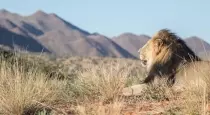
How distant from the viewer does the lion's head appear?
10.4 metres

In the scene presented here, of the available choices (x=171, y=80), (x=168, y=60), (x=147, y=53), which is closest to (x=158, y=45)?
(x=168, y=60)

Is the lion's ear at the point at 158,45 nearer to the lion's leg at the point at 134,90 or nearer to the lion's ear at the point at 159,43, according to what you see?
the lion's ear at the point at 159,43

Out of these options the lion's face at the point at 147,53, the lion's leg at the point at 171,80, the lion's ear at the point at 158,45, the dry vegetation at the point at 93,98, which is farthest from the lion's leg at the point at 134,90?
the lion's face at the point at 147,53

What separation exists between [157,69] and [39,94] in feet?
8.64

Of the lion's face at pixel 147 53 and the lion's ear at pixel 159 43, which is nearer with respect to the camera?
the lion's ear at pixel 159 43

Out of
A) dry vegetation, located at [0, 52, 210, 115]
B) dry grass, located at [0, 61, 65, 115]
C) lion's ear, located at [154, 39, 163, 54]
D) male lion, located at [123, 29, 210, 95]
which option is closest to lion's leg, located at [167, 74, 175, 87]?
A: male lion, located at [123, 29, 210, 95]

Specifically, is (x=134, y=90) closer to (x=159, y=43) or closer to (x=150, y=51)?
(x=159, y=43)

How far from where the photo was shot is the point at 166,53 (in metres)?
10.5

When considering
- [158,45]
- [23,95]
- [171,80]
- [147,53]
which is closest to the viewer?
[23,95]

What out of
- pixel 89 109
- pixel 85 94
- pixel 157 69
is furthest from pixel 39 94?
pixel 157 69

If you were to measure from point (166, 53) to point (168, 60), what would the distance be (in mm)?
164

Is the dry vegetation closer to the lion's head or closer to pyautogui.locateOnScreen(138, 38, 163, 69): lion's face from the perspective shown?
the lion's head

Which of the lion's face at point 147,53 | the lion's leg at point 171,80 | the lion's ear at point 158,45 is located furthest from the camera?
the lion's face at point 147,53

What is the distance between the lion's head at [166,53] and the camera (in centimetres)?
1039
